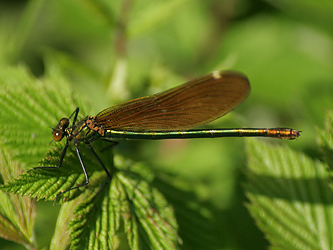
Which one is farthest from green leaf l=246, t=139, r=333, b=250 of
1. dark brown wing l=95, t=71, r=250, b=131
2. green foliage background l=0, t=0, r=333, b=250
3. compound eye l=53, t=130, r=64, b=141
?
compound eye l=53, t=130, r=64, b=141

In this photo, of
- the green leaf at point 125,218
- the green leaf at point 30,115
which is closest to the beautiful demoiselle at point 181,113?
the green leaf at point 30,115

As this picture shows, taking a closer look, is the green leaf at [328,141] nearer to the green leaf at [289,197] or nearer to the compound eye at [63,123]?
the green leaf at [289,197]

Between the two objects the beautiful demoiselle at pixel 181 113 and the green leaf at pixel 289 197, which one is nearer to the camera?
the green leaf at pixel 289 197

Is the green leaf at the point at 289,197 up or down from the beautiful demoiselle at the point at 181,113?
down

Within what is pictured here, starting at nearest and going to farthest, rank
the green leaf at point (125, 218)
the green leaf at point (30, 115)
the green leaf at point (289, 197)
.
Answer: the green leaf at point (125, 218) → the green leaf at point (30, 115) → the green leaf at point (289, 197)

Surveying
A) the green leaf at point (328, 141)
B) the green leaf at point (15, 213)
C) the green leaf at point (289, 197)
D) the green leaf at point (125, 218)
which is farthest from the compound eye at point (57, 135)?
the green leaf at point (328, 141)

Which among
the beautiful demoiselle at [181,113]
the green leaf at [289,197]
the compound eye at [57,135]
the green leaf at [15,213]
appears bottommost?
the green leaf at [15,213]

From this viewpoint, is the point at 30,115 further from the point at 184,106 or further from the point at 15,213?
the point at 184,106

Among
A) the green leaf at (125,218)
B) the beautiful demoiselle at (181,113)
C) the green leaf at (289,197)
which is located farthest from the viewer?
the beautiful demoiselle at (181,113)
